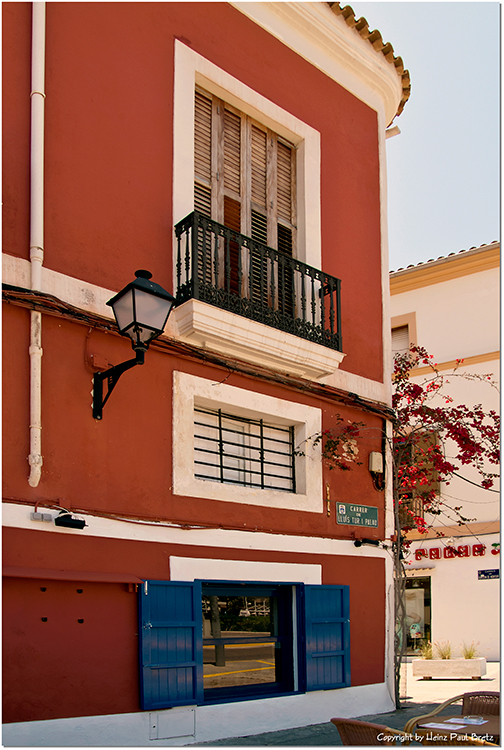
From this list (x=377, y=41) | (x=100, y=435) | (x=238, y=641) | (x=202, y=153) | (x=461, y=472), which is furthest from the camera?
(x=461, y=472)

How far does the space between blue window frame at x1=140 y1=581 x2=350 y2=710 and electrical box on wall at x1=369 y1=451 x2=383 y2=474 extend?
1608 millimetres

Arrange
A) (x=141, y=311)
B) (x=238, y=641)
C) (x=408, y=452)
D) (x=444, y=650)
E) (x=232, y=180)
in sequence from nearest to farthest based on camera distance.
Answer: (x=141, y=311) < (x=238, y=641) < (x=232, y=180) < (x=408, y=452) < (x=444, y=650)

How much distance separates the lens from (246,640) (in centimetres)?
753

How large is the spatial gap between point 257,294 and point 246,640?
374 centimetres

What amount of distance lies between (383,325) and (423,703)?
16.9 feet

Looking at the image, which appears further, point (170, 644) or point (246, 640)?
point (246, 640)

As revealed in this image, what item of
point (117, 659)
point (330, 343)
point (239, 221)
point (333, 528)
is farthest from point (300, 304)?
point (117, 659)

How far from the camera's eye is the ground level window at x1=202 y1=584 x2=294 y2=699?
7.16m

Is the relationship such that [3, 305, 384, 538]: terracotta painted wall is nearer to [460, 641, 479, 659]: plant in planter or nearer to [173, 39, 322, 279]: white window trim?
[173, 39, 322, 279]: white window trim

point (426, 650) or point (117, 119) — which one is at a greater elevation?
point (117, 119)

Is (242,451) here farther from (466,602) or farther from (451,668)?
(466,602)

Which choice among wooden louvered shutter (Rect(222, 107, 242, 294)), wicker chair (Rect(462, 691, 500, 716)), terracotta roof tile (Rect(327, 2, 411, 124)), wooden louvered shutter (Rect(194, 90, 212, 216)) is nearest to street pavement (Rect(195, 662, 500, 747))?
wicker chair (Rect(462, 691, 500, 716))

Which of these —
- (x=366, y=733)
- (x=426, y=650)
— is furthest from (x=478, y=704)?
(x=426, y=650)

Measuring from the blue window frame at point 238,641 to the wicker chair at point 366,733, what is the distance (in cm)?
A: 188
